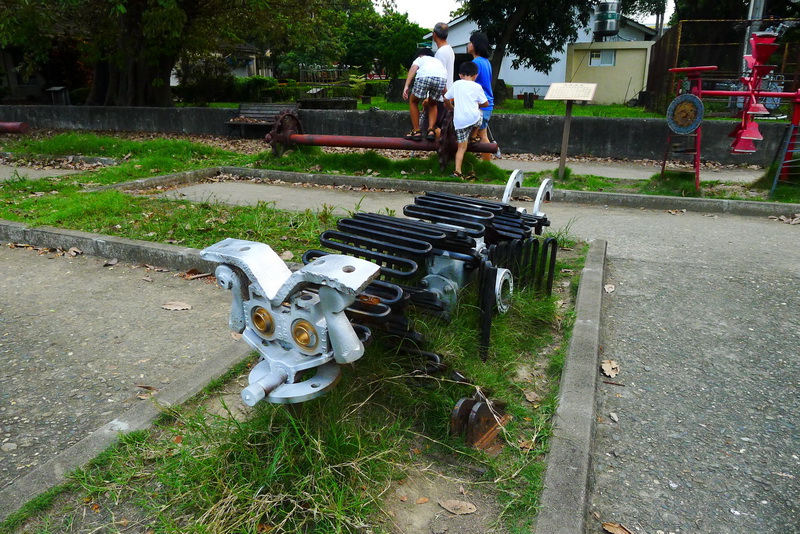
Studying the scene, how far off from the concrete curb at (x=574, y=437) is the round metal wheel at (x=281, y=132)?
735 cm

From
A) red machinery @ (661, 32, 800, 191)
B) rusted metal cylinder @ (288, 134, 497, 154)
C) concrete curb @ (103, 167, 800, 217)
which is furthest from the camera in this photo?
rusted metal cylinder @ (288, 134, 497, 154)

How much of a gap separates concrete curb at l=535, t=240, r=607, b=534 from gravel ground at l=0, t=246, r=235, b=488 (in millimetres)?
1922

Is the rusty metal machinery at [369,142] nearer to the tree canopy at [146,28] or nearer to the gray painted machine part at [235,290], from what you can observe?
the tree canopy at [146,28]

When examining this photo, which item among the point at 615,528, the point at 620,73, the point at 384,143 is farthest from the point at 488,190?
the point at 620,73

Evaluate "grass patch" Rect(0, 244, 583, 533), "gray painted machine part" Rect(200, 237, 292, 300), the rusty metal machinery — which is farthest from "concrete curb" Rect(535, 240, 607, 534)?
the rusty metal machinery

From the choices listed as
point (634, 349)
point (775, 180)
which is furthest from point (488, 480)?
point (775, 180)

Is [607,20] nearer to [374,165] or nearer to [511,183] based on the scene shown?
[374,165]

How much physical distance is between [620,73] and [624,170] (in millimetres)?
26332

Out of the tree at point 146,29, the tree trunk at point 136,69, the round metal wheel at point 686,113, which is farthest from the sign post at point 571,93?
the tree trunk at point 136,69

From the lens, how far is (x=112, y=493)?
2.23 metres

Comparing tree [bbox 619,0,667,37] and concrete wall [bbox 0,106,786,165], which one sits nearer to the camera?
concrete wall [bbox 0,106,786,165]

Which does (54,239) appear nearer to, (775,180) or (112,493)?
(112,493)

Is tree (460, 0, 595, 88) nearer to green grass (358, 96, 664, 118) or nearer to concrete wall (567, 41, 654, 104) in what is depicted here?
green grass (358, 96, 664, 118)

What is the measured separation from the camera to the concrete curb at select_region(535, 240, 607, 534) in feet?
6.97
